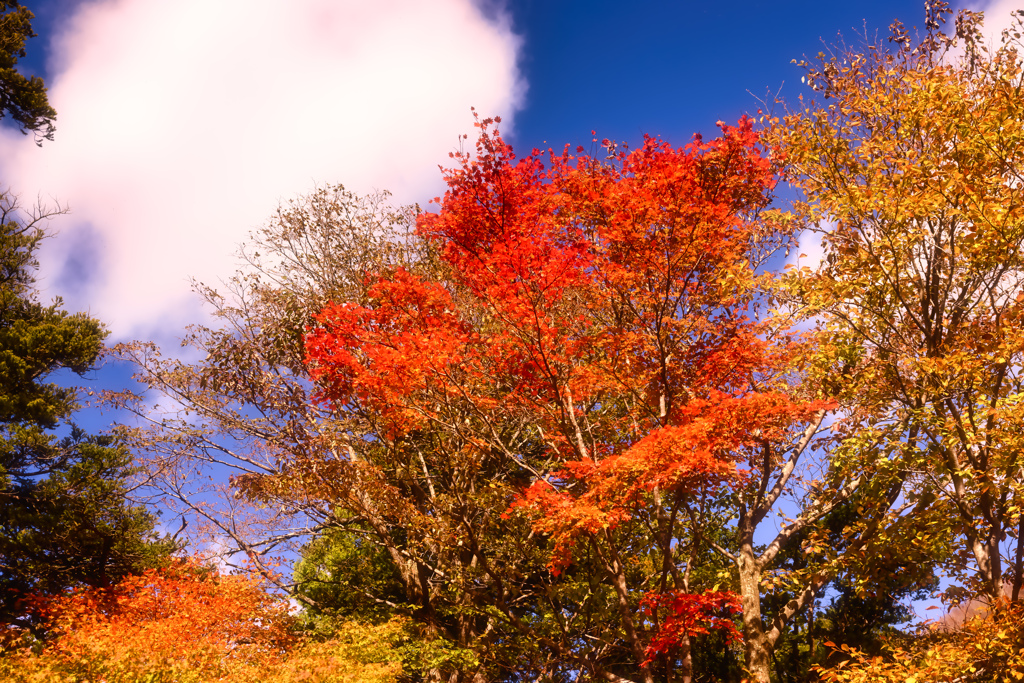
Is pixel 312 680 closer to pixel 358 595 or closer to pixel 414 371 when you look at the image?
pixel 414 371

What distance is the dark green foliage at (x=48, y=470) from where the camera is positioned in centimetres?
1655

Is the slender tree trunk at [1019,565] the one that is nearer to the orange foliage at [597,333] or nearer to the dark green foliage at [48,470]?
the orange foliage at [597,333]

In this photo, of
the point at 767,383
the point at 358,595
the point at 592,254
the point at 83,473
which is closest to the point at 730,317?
the point at 767,383

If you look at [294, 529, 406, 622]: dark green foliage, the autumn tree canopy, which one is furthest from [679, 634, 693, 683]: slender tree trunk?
[294, 529, 406, 622]: dark green foliage

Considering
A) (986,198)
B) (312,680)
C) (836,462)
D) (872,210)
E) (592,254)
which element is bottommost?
(312,680)

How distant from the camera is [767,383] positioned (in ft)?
41.4

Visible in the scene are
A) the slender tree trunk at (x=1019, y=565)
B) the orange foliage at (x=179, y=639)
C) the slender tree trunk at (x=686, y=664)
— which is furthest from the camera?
the orange foliage at (x=179, y=639)

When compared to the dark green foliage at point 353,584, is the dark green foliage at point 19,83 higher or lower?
higher

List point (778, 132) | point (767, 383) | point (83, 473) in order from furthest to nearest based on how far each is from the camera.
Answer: point (83, 473) < point (767, 383) < point (778, 132)

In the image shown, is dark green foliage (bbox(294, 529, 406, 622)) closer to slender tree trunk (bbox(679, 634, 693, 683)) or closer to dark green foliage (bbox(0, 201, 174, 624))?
dark green foliage (bbox(0, 201, 174, 624))

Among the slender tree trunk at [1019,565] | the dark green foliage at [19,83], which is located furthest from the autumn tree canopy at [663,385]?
the dark green foliage at [19,83]

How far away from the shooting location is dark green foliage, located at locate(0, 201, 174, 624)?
54.3ft

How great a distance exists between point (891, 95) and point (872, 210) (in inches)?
66.7

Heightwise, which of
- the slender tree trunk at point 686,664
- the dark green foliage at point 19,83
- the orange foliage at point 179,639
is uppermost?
the dark green foliage at point 19,83
